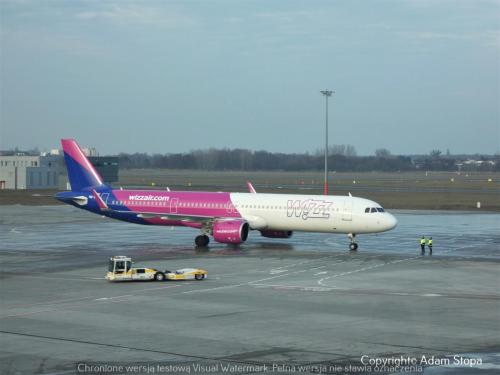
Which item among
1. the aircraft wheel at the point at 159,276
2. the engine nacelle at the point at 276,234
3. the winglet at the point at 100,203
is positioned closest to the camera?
the aircraft wheel at the point at 159,276

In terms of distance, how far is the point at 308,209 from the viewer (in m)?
57.3

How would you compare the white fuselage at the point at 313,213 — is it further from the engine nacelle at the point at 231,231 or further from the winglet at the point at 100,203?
the winglet at the point at 100,203

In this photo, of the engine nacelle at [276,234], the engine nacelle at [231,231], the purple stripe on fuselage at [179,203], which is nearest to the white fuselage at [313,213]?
the purple stripe on fuselage at [179,203]

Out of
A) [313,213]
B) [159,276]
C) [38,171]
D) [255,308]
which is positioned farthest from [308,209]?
[38,171]

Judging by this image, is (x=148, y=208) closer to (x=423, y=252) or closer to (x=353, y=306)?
(x=423, y=252)

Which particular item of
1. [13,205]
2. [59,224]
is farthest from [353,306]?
[13,205]

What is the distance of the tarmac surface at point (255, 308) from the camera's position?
2381cm

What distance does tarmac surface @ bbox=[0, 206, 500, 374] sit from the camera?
2381cm

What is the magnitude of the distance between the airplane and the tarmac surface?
1.58 metres

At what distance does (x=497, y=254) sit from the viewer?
53156 mm

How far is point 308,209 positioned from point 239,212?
5280 mm

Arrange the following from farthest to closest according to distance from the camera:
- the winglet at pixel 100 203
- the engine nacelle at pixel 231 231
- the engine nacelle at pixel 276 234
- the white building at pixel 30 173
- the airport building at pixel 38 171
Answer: the white building at pixel 30 173
the airport building at pixel 38 171
the winglet at pixel 100 203
the engine nacelle at pixel 276 234
the engine nacelle at pixel 231 231

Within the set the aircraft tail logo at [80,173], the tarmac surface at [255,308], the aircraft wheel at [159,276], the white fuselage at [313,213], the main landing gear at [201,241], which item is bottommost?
the tarmac surface at [255,308]

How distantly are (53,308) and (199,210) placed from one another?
90.6 feet
